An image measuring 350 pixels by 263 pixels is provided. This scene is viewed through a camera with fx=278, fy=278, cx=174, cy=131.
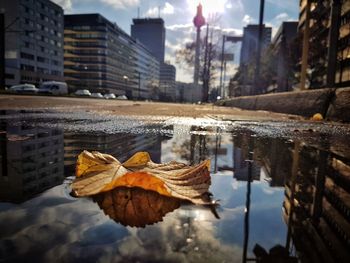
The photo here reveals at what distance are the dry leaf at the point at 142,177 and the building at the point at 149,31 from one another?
17741 centimetres

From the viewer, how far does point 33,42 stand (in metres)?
63.7

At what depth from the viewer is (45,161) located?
1414 mm

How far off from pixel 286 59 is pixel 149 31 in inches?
6390

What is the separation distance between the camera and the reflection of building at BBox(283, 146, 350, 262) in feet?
2.04

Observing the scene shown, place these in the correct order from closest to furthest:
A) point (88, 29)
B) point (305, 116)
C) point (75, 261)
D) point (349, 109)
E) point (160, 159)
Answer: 1. point (75, 261)
2. point (160, 159)
3. point (349, 109)
4. point (305, 116)
5. point (88, 29)

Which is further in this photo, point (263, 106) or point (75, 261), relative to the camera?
point (263, 106)

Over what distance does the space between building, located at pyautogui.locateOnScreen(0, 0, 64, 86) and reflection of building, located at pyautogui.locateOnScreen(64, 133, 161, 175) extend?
63.0m

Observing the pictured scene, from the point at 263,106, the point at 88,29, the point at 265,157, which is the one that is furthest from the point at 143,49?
the point at 265,157

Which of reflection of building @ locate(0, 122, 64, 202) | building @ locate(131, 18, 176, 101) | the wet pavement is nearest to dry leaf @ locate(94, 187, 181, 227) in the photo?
the wet pavement

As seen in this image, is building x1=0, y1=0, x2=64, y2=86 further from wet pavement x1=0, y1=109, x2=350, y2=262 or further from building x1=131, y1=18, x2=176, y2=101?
building x1=131, y1=18, x2=176, y2=101

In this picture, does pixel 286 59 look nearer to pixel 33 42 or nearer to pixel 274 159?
pixel 274 159

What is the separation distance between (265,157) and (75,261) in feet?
4.60

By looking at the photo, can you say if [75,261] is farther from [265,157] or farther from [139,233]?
[265,157]

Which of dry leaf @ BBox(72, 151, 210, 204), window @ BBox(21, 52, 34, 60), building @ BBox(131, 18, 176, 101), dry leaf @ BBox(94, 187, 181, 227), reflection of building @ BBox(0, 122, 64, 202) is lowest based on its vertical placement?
reflection of building @ BBox(0, 122, 64, 202)
